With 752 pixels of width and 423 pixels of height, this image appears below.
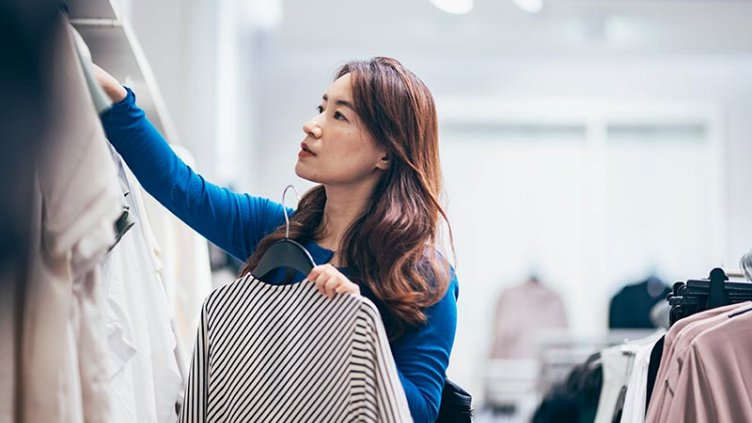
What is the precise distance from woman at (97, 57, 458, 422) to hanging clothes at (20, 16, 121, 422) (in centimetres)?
38

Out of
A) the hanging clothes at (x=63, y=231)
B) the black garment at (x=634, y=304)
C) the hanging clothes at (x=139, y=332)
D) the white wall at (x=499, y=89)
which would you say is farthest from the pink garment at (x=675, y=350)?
the white wall at (x=499, y=89)

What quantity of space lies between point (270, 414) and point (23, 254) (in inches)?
20.0

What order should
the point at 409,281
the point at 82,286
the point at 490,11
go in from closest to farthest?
1. the point at 82,286
2. the point at 409,281
3. the point at 490,11

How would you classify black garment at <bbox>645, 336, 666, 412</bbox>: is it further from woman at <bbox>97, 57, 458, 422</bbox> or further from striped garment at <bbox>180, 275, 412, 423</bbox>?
striped garment at <bbox>180, 275, 412, 423</bbox>

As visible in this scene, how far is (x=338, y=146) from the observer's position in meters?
1.69

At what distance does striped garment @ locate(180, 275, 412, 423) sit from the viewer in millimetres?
1449

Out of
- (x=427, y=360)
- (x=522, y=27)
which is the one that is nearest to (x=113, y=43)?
(x=427, y=360)

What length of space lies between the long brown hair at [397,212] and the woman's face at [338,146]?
2 centimetres

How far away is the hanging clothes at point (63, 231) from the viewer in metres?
1.13

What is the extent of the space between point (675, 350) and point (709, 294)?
21cm

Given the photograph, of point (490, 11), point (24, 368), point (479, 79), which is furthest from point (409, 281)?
point (479, 79)

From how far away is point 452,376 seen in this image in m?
6.01

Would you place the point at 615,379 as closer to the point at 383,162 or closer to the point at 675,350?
the point at 675,350

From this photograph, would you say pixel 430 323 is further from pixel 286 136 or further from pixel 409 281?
pixel 286 136
